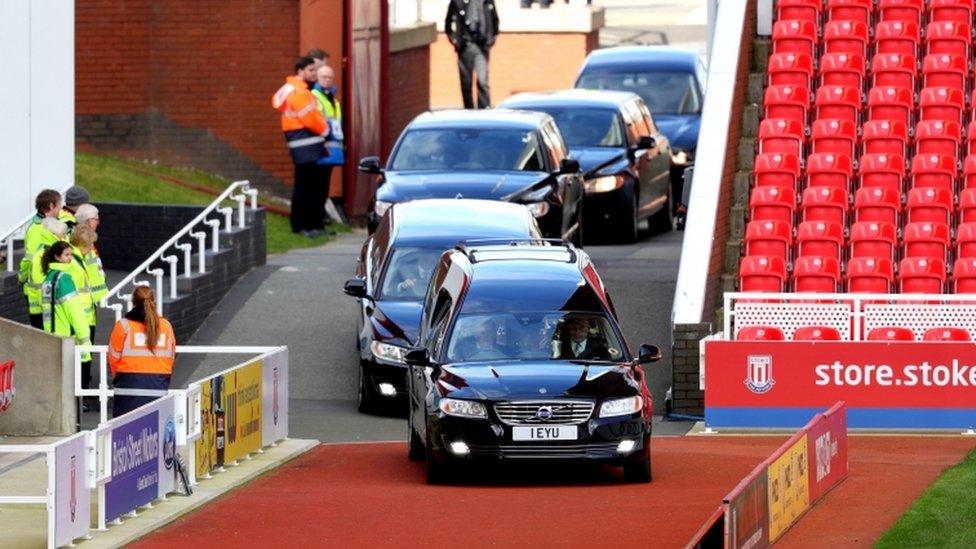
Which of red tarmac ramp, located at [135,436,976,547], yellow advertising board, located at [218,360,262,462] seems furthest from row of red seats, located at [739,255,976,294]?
yellow advertising board, located at [218,360,262,462]

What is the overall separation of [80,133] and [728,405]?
14808 mm

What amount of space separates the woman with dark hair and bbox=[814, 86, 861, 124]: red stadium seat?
10867 millimetres

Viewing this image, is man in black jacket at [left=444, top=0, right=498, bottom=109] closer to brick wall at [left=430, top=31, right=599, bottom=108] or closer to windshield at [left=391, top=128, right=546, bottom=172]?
windshield at [left=391, top=128, right=546, bottom=172]

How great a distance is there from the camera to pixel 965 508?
54.4 ft

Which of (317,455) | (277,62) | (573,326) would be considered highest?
(277,62)

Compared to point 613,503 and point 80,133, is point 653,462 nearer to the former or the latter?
point 613,503

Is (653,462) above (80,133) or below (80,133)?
below

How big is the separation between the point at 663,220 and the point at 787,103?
6.21 meters

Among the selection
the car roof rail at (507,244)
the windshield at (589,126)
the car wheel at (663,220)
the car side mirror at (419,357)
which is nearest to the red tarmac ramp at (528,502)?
the car side mirror at (419,357)

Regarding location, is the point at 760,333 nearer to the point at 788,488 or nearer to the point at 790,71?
the point at 790,71

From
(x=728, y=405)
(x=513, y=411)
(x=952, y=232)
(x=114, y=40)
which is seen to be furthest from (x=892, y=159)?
(x=114, y=40)

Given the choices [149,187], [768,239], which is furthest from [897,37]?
Answer: [149,187]

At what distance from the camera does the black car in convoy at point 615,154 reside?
30484 mm

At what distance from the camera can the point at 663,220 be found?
3353cm
